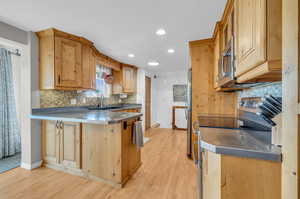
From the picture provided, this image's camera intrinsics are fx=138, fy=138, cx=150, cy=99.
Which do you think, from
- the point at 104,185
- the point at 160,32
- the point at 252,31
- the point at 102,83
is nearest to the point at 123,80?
the point at 102,83

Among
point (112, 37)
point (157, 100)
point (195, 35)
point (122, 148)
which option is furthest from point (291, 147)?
point (157, 100)

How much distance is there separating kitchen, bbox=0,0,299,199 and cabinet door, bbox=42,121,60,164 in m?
0.02

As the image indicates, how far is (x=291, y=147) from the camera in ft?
1.71

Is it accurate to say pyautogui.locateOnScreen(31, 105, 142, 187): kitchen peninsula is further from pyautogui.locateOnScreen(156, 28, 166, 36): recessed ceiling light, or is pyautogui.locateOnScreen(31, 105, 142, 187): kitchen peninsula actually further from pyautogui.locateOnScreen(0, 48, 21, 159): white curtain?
pyautogui.locateOnScreen(156, 28, 166, 36): recessed ceiling light

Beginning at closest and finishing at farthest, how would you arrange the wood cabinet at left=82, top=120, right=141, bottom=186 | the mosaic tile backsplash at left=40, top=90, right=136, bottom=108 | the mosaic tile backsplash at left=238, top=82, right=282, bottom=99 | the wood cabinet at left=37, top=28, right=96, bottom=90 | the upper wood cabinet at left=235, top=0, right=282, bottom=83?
the upper wood cabinet at left=235, top=0, right=282, bottom=83
the mosaic tile backsplash at left=238, top=82, right=282, bottom=99
the wood cabinet at left=82, top=120, right=141, bottom=186
the wood cabinet at left=37, top=28, right=96, bottom=90
the mosaic tile backsplash at left=40, top=90, right=136, bottom=108

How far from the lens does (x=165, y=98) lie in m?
5.51

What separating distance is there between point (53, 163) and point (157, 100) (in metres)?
4.01

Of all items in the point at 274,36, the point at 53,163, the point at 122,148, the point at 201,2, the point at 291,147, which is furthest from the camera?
the point at 53,163

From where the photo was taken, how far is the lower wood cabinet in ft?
2.42

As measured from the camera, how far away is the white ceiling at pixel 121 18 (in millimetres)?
1545

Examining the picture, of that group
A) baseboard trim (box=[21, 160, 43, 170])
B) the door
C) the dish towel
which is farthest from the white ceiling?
the door

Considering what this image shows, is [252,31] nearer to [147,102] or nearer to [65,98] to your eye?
[65,98]

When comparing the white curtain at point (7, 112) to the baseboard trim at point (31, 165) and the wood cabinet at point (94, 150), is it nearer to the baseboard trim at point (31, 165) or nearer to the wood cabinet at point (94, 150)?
the baseboard trim at point (31, 165)

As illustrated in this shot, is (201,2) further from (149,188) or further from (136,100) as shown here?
(136,100)
